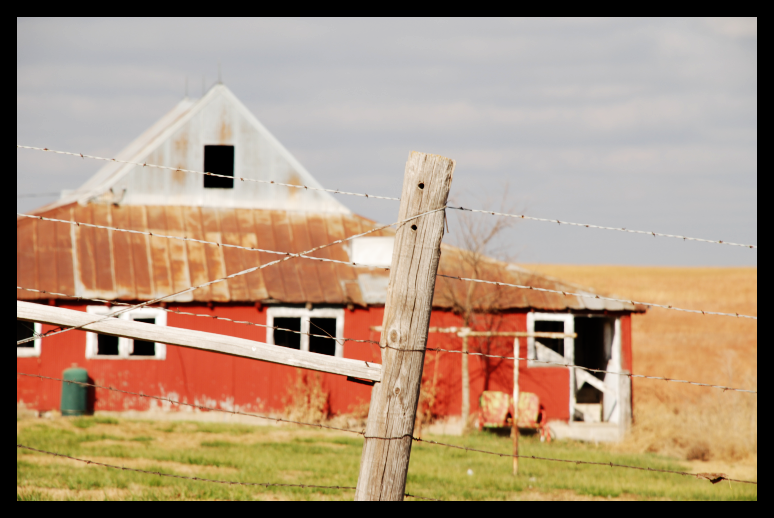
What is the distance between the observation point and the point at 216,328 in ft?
54.1

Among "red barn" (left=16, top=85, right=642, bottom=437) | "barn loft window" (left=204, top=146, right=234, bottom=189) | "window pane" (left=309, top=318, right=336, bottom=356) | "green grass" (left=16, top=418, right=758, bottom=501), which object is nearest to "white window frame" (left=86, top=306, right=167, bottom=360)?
"red barn" (left=16, top=85, right=642, bottom=437)

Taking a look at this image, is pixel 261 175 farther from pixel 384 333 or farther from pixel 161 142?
pixel 384 333

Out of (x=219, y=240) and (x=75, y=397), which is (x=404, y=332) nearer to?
(x=75, y=397)

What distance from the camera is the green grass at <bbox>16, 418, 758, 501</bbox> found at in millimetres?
9617

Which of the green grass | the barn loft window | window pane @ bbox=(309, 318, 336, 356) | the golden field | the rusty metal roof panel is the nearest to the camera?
the green grass

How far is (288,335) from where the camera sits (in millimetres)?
19172

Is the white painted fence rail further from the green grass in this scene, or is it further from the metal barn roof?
the metal barn roof

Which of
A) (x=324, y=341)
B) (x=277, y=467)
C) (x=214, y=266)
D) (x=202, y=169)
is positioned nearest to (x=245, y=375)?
(x=214, y=266)

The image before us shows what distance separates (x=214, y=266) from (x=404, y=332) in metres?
14.3

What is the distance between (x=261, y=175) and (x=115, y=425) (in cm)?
772

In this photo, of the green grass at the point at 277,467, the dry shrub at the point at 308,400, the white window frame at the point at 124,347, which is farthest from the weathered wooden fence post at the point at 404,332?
the white window frame at the point at 124,347

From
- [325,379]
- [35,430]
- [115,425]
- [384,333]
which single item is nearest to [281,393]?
[325,379]

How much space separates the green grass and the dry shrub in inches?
29.6

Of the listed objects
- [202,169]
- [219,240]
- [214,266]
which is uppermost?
[202,169]
